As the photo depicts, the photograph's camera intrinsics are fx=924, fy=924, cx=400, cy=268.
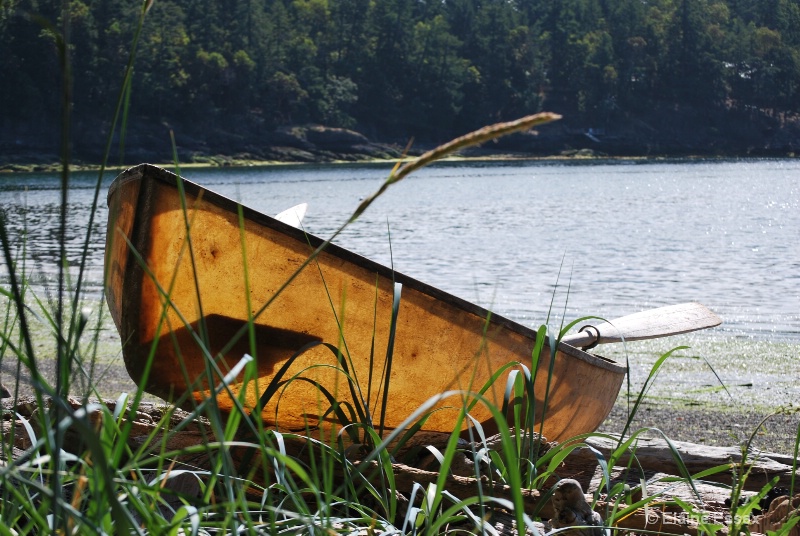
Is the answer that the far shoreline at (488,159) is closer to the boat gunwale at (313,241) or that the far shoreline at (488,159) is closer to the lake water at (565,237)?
the lake water at (565,237)

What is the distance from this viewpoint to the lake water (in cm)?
1102

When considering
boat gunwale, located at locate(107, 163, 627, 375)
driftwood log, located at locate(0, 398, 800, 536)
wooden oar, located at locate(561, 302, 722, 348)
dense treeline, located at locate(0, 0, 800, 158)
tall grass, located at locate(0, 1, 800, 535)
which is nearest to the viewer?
tall grass, located at locate(0, 1, 800, 535)

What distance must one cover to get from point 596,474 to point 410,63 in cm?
8665

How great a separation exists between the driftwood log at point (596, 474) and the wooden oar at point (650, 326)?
55 centimetres

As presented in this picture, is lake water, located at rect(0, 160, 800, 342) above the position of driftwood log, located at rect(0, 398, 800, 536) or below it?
below

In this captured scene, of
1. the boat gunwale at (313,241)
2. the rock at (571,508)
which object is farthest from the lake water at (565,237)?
→ the rock at (571,508)

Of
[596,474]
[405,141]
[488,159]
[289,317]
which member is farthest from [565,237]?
[405,141]

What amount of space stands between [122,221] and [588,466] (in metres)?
1.52

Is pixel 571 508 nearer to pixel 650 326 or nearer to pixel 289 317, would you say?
pixel 289 317

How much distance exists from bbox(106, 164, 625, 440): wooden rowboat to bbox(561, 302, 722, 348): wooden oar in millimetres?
560

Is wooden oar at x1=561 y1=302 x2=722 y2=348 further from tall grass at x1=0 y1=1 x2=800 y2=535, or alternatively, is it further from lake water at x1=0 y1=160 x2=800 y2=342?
tall grass at x1=0 y1=1 x2=800 y2=535

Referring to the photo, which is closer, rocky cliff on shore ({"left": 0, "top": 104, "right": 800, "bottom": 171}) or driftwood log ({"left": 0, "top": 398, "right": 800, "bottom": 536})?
driftwood log ({"left": 0, "top": 398, "right": 800, "bottom": 536})

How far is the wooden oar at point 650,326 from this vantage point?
375cm

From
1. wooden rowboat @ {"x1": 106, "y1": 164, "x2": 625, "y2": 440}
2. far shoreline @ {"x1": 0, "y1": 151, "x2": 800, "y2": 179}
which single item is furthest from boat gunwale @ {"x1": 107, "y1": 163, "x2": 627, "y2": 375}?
far shoreline @ {"x1": 0, "y1": 151, "x2": 800, "y2": 179}
